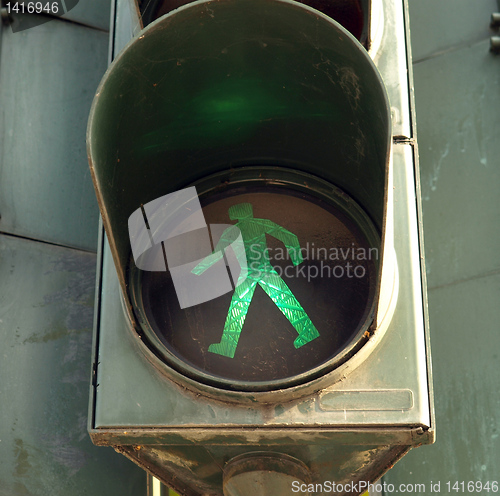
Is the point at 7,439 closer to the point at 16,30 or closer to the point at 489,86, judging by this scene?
the point at 16,30

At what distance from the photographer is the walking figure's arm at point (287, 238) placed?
292cm

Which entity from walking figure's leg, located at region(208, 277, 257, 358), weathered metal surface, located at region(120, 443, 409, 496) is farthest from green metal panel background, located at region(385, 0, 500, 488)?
walking figure's leg, located at region(208, 277, 257, 358)

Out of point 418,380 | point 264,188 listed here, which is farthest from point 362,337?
point 264,188

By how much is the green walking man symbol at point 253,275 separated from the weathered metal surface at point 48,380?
73 centimetres

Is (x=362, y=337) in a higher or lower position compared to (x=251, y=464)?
higher

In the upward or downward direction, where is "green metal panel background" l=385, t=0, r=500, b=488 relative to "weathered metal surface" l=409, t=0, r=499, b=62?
downward

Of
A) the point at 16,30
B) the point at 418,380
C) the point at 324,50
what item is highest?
the point at 16,30

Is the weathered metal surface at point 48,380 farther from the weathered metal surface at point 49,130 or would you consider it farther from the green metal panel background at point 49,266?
the weathered metal surface at point 49,130

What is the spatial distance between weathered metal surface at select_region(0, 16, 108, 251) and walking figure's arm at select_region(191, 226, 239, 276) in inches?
30.7

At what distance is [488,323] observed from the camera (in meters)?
3.39

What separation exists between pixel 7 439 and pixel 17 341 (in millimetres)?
383

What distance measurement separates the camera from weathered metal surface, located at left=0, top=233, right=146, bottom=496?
Result: 3115 millimetres

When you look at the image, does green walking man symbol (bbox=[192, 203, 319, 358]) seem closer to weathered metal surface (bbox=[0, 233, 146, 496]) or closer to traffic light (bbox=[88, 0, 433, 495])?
traffic light (bbox=[88, 0, 433, 495])

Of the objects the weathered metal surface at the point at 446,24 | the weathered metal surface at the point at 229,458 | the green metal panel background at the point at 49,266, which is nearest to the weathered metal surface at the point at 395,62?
the weathered metal surface at the point at 446,24
